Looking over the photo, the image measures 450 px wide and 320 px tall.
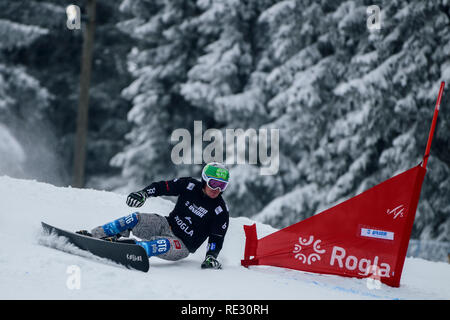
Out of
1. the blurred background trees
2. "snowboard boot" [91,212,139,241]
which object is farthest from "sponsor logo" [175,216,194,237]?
the blurred background trees

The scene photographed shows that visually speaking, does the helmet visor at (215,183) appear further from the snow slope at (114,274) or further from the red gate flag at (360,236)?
the snow slope at (114,274)

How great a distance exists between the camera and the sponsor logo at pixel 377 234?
543cm

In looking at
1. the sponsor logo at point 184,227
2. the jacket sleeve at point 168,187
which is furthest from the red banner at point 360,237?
the jacket sleeve at point 168,187

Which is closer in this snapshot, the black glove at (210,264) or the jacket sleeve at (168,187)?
the black glove at (210,264)

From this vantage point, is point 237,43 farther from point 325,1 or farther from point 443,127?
point 443,127

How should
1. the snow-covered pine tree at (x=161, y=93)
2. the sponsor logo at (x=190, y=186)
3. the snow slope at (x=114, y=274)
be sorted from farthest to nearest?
the snow-covered pine tree at (x=161, y=93), the sponsor logo at (x=190, y=186), the snow slope at (x=114, y=274)

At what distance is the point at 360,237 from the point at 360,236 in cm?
1

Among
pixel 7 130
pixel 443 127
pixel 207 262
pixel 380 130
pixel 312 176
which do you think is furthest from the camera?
pixel 7 130

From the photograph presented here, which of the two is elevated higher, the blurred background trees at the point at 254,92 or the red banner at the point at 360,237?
the blurred background trees at the point at 254,92

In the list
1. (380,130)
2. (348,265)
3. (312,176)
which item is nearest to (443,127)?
(380,130)

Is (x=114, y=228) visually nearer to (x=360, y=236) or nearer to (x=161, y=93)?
(x=360, y=236)

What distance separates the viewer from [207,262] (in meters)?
5.50
